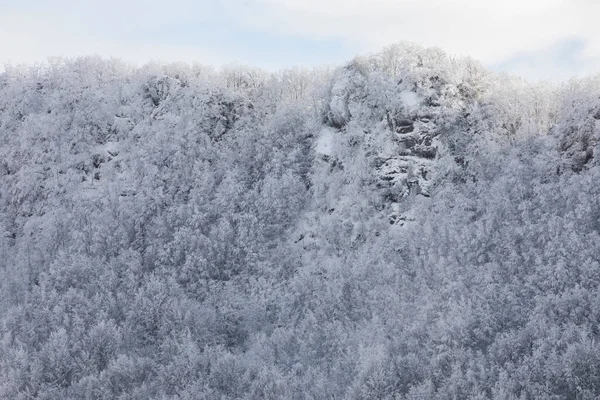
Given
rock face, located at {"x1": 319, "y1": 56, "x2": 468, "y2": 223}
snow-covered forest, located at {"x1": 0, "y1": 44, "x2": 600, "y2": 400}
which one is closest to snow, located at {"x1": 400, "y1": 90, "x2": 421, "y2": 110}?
rock face, located at {"x1": 319, "y1": 56, "x2": 468, "y2": 223}

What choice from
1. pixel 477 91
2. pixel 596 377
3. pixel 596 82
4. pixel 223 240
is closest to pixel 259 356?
pixel 223 240

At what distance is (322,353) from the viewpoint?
1676 inches

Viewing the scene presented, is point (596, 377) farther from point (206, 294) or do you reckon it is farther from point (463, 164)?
point (206, 294)

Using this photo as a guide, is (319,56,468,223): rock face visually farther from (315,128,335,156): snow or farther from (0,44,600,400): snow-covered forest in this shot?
(315,128,335,156): snow

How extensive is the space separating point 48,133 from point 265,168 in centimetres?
2411

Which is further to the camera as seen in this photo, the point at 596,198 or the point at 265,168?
the point at 265,168

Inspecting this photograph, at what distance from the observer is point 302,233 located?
53.3 meters

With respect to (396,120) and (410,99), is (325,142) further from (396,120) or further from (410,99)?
(410,99)

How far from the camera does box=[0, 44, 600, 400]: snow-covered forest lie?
39125 millimetres

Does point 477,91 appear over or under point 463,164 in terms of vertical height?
over

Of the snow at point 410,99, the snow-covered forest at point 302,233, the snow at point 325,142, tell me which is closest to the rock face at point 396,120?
the snow at point 410,99

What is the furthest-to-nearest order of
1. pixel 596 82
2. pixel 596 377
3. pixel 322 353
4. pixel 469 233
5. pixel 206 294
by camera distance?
pixel 596 82, pixel 206 294, pixel 469 233, pixel 322 353, pixel 596 377

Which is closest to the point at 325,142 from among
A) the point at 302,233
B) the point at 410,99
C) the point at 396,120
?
the point at 396,120

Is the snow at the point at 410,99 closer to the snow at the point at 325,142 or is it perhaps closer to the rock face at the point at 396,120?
the rock face at the point at 396,120
